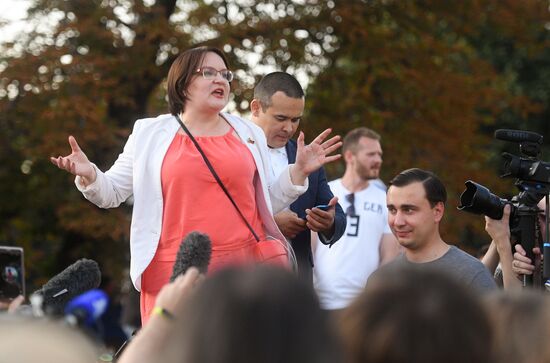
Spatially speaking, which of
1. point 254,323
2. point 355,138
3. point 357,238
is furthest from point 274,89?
point 254,323

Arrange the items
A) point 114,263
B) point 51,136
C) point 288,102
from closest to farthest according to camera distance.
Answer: point 288,102, point 51,136, point 114,263

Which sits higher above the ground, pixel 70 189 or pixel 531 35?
pixel 531 35

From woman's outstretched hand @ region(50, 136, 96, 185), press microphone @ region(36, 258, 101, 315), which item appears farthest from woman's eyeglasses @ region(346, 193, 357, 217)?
press microphone @ region(36, 258, 101, 315)

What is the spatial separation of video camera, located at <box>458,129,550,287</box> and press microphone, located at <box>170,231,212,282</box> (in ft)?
7.62

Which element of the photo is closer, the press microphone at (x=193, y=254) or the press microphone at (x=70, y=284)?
the press microphone at (x=193, y=254)

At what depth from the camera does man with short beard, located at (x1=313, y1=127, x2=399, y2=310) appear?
7.13 metres

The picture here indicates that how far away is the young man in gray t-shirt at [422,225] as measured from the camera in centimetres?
529

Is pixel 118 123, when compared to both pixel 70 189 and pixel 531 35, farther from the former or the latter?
pixel 531 35

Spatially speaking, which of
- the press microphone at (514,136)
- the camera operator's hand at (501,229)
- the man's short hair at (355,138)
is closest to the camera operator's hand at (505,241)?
the camera operator's hand at (501,229)

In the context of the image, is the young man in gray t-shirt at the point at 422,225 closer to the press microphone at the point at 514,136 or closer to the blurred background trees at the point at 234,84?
the press microphone at the point at 514,136

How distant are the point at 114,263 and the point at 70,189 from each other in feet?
3.47

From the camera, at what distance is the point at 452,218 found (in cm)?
1230

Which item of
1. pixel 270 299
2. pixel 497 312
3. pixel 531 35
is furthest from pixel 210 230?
pixel 531 35

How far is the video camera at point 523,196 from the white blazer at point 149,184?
966 millimetres
